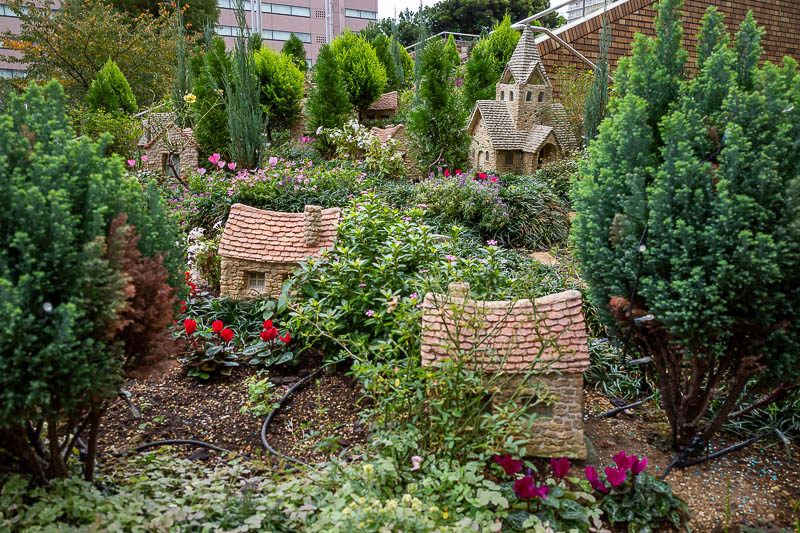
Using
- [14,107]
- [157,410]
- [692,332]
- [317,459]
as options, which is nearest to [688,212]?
[692,332]

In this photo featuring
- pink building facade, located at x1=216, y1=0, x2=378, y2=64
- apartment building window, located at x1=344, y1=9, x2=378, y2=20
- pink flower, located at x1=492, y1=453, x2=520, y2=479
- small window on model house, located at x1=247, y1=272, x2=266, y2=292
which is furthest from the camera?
apartment building window, located at x1=344, y1=9, x2=378, y2=20

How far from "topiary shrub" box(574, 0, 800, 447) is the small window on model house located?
3457 mm

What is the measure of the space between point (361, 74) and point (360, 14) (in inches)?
1391

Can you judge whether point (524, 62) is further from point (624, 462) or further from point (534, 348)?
point (624, 462)

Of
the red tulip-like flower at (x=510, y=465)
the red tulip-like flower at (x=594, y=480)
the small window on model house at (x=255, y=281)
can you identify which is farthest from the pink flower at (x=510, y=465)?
the small window on model house at (x=255, y=281)

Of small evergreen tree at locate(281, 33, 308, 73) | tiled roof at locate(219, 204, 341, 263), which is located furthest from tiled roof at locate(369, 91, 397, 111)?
tiled roof at locate(219, 204, 341, 263)

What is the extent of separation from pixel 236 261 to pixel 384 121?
969 centimetres

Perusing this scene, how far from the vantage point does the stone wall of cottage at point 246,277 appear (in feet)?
18.3

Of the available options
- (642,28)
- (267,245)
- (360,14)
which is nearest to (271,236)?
(267,245)

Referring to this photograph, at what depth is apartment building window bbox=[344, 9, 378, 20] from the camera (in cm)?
4441

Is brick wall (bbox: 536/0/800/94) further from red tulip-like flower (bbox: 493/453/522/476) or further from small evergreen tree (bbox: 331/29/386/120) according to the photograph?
red tulip-like flower (bbox: 493/453/522/476)

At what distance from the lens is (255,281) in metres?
5.79

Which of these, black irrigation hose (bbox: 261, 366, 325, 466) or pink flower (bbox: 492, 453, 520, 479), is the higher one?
pink flower (bbox: 492, 453, 520, 479)

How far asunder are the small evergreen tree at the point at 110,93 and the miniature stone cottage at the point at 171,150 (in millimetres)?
2692
